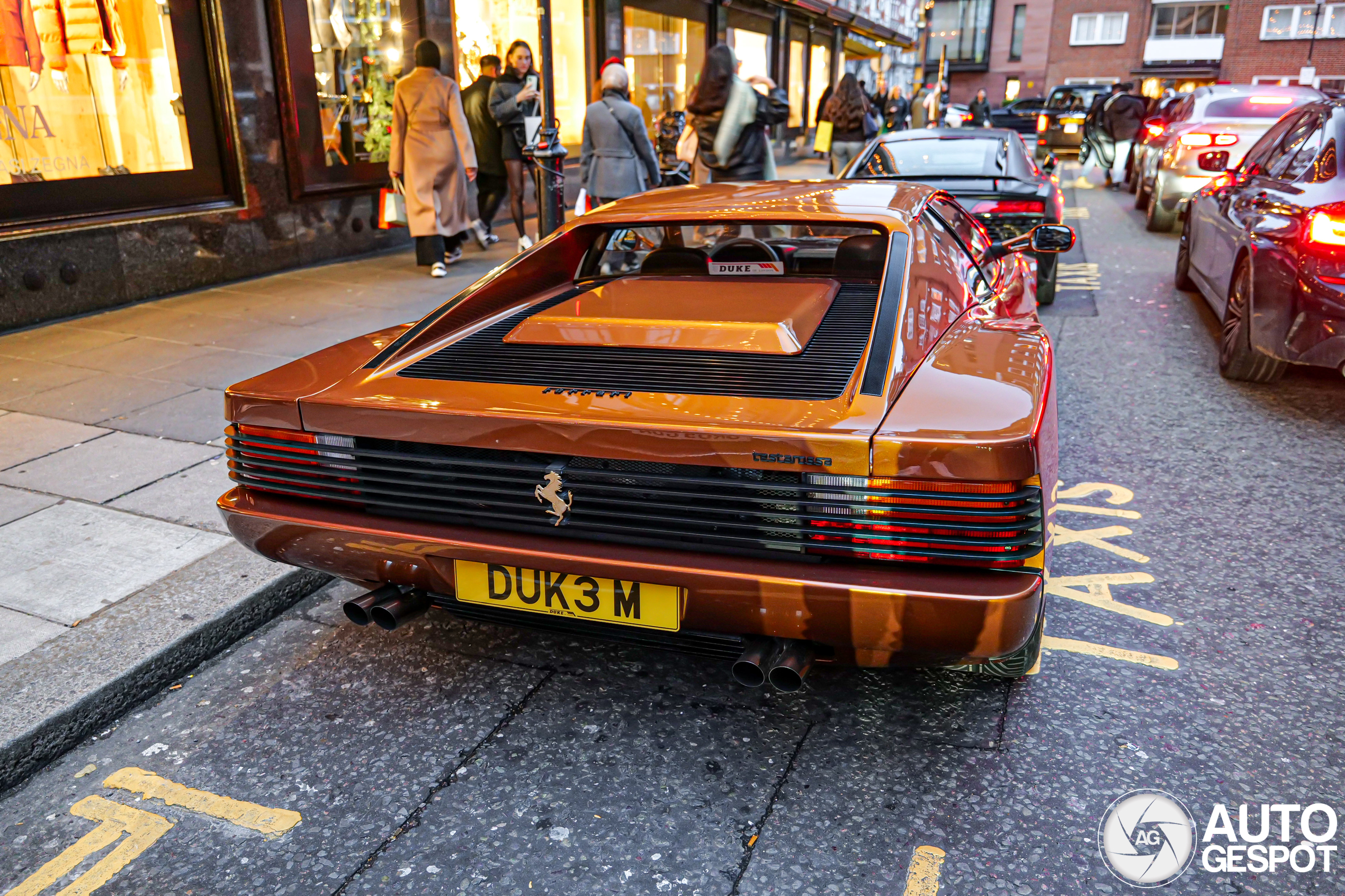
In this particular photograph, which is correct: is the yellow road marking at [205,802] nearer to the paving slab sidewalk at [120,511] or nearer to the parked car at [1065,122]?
the paving slab sidewalk at [120,511]

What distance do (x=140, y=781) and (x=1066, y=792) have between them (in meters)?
2.37

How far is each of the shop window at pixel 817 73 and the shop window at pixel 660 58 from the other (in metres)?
8.27

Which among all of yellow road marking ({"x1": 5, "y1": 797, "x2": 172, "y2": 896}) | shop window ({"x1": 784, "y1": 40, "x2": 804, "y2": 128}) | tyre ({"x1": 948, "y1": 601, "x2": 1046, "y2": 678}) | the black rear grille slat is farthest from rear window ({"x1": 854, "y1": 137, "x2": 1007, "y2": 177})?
shop window ({"x1": 784, "y1": 40, "x2": 804, "y2": 128})

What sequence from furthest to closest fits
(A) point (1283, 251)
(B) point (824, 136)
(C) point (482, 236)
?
(B) point (824, 136), (C) point (482, 236), (A) point (1283, 251)

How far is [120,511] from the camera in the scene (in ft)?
13.3

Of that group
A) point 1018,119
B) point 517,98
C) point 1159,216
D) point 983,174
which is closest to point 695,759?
point 983,174

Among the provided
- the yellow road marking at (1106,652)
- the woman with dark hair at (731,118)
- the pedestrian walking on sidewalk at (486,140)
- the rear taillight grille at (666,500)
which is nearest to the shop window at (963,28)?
the pedestrian walking on sidewalk at (486,140)

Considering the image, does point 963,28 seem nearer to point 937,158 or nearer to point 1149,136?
point 1149,136

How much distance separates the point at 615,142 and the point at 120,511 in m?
5.67

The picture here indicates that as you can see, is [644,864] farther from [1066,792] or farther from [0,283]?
[0,283]

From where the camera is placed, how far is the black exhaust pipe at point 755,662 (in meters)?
2.31

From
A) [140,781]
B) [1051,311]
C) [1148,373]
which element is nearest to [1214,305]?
[1148,373]

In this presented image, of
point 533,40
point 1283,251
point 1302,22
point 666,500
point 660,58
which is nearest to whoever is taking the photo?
point 666,500

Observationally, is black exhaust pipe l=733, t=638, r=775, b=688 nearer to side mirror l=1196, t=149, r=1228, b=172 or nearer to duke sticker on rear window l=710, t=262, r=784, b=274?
duke sticker on rear window l=710, t=262, r=784, b=274
